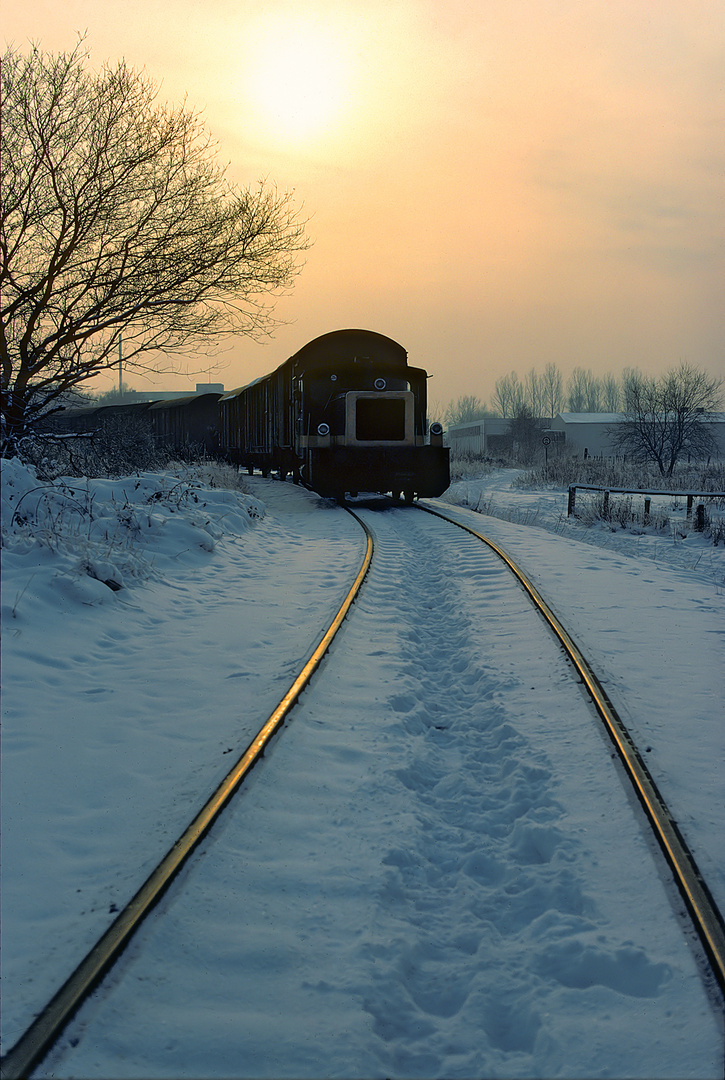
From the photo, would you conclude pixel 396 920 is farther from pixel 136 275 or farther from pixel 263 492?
pixel 263 492

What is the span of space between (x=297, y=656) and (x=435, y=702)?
1.23 meters

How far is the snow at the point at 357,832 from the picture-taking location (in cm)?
203

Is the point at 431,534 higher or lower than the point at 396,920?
higher

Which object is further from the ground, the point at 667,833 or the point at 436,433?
the point at 436,433

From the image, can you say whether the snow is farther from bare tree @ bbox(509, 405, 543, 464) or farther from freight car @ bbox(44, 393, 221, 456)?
bare tree @ bbox(509, 405, 543, 464)

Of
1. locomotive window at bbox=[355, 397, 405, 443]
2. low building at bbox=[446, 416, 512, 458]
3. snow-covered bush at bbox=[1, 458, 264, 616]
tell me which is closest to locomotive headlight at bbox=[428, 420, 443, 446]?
locomotive window at bbox=[355, 397, 405, 443]

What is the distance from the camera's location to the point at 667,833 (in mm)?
2945

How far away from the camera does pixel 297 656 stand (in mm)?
5270

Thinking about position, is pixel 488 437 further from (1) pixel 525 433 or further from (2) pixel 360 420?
(2) pixel 360 420

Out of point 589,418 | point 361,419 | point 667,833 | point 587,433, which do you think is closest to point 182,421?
point 361,419

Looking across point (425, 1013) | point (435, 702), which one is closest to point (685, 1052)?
point (425, 1013)

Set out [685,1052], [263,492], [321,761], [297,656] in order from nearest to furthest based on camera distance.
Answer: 1. [685,1052]
2. [321,761]
3. [297,656]
4. [263,492]

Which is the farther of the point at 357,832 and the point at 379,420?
the point at 379,420

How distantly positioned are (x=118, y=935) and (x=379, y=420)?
1369 centimetres
